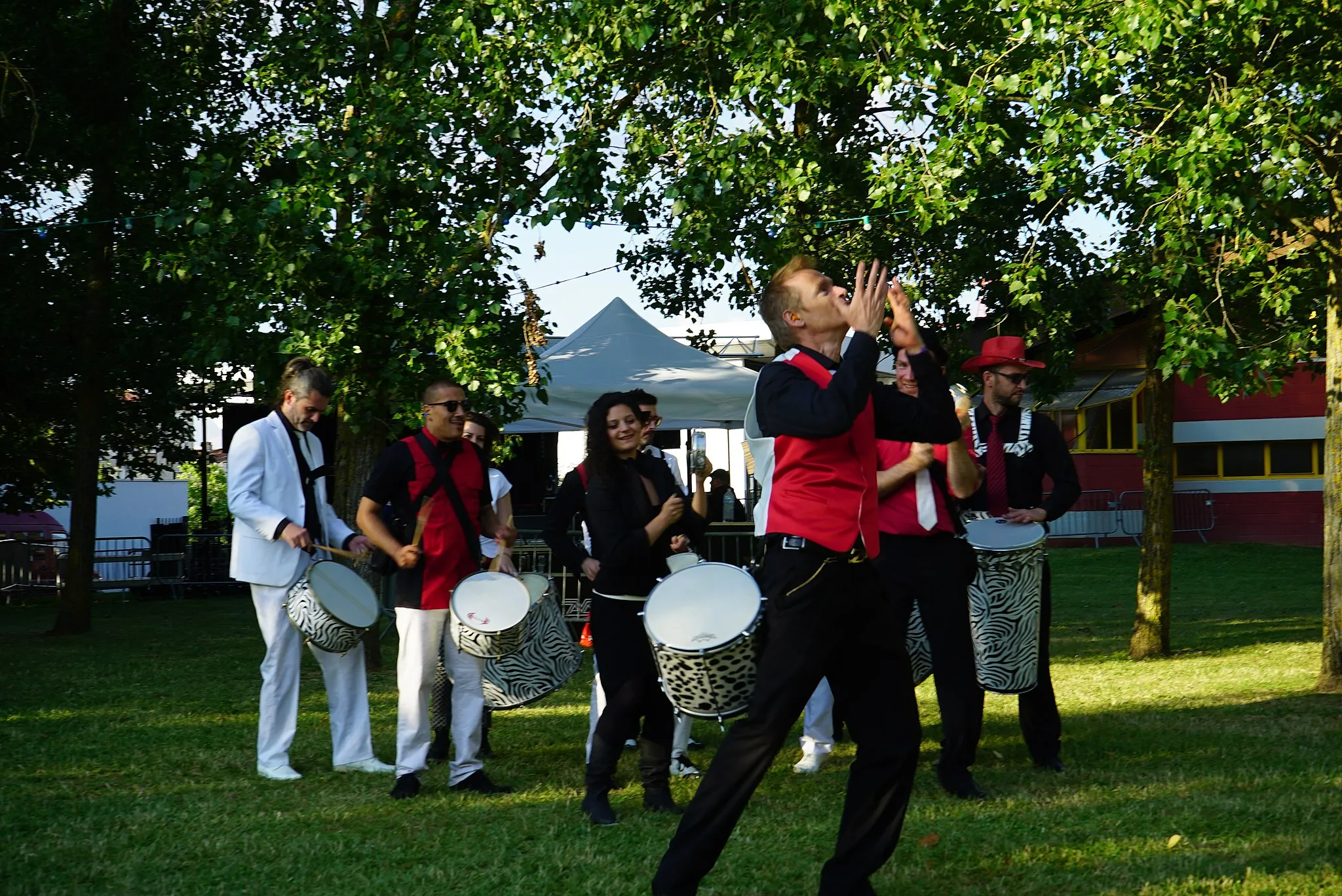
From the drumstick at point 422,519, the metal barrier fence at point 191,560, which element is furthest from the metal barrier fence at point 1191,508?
the drumstick at point 422,519

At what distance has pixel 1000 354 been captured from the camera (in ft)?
23.7

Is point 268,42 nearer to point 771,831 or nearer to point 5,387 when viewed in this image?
point 5,387

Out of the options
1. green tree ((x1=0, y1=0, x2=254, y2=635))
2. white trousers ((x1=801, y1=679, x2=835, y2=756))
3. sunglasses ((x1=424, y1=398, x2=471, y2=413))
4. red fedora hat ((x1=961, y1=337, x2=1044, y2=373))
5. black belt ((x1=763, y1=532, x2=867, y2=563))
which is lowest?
white trousers ((x1=801, y1=679, x2=835, y2=756))

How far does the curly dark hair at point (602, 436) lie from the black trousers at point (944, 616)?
1.29m

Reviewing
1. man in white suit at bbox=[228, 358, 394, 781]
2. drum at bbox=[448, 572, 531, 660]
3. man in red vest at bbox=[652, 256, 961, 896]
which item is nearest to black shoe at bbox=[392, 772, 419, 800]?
drum at bbox=[448, 572, 531, 660]

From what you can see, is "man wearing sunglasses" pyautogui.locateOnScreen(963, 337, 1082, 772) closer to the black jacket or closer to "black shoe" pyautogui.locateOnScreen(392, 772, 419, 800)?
the black jacket

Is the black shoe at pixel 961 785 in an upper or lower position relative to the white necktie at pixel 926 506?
lower

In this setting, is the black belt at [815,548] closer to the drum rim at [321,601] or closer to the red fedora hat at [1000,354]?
the red fedora hat at [1000,354]

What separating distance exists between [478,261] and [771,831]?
635 cm

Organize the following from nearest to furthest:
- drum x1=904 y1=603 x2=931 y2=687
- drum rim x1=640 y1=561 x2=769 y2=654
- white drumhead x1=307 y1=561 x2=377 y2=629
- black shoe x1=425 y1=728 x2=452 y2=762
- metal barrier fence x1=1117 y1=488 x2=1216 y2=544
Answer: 1. drum rim x1=640 y1=561 x2=769 y2=654
2. drum x1=904 y1=603 x2=931 y2=687
3. white drumhead x1=307 y1=561 x2=377 y2=629
4. black shoe x1=425 y1=728 x2=452 y2=762
5. metal barrier fence x1=1117 y1=488 x2=1216 y2=544

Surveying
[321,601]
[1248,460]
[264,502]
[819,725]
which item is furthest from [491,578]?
[1248,460]

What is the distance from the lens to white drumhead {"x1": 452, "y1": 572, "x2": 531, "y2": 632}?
673cm

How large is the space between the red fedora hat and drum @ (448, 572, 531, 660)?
8.19 feet

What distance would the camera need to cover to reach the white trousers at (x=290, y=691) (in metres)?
7.44
